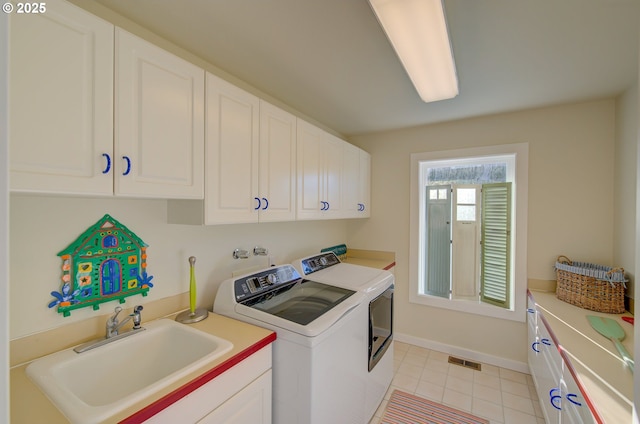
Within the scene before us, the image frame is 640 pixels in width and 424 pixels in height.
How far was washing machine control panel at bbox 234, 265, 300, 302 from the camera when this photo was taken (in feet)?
Result: 5.24

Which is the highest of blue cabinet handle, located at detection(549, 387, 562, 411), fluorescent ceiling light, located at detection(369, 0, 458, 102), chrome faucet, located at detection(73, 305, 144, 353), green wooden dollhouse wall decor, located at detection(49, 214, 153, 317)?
fluorescent ceiling light, located at detection(369, 0, 458, 102)

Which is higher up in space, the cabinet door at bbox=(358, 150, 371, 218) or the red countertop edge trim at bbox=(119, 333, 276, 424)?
the cabinet door at bbox=(358, 150, 371, 218)

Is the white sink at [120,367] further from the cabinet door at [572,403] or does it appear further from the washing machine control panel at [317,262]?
the cabinet door at [572,403]

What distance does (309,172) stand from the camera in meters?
2.10

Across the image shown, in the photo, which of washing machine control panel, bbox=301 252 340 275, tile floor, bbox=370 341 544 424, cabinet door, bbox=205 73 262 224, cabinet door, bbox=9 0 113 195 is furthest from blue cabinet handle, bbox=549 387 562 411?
cabinet door, bbox=9 0 113 195

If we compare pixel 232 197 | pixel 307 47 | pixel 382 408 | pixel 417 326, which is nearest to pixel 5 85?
pixel 232 197

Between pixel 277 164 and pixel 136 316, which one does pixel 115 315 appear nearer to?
pixel 136 316

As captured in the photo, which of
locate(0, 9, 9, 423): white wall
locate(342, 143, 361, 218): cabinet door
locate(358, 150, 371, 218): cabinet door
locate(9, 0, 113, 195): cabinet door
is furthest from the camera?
locate(358, 150, 371, 218): cabinet door

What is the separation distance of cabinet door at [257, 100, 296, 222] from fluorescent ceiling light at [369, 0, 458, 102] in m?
0.82

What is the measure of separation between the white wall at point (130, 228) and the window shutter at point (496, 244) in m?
2.01

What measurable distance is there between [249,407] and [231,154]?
1.23 meters

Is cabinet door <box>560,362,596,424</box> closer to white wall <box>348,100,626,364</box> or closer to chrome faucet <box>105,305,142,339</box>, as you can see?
white wall <box>348,100,626,364</box>

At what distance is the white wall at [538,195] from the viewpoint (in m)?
2.14

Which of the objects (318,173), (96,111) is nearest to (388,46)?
(318,173)
